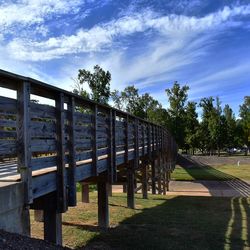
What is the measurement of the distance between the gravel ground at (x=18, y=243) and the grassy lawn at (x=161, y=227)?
372 centimetres

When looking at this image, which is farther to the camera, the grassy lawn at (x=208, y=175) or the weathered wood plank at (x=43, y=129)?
the grassy lawn at (x=208, y=175)

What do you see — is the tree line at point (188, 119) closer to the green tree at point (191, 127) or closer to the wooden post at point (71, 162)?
the green tree at point (191, 127)

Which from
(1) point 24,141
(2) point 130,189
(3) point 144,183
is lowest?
(3) point 144,183

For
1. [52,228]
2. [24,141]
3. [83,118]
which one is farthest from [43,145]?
[83,118]

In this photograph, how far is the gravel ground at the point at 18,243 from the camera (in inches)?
155

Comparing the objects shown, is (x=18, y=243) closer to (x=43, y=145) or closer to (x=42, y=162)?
(x=42, y=162)

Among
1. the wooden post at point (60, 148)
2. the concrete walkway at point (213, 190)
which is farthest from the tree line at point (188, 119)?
the wooden post at point (60, 148)

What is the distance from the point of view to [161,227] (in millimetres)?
10453

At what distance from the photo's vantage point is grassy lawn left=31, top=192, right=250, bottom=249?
8.63m

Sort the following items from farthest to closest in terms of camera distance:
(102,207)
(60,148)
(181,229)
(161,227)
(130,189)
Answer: (130,189) < (102,207) < (161,227) < (181,229) < (60,148)

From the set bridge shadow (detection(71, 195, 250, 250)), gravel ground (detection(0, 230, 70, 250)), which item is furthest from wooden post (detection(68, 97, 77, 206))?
gravel ground (detection(0, 230, 70, 250))

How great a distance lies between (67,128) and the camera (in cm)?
673

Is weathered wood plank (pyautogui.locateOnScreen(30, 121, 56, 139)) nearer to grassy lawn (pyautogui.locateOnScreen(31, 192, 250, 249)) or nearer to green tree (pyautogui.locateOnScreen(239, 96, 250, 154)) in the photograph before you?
grassy lawn (pyautogui.locateOnScreen(31, 192, 250, 249))

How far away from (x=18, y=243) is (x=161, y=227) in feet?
22.1
